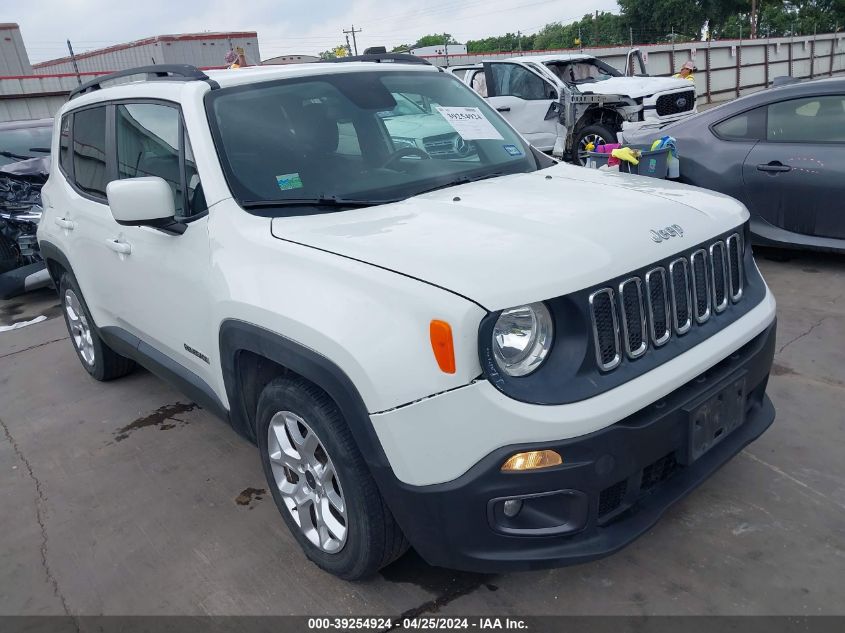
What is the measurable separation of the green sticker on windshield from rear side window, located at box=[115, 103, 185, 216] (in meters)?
0.50

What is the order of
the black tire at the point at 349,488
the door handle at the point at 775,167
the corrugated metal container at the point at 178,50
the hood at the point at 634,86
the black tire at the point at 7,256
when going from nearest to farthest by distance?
the black tire at the point at 349,488
the door handle at the point at 775,167
the black tire at the point at 7,256
the hood at the point at 634,86
the corrugated metal container at the point at 178,50

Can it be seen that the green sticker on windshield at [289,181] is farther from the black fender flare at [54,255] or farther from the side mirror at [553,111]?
the side mirror at [553,111]

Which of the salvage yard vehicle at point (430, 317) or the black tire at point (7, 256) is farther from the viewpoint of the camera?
the black tire at point (7, 256)

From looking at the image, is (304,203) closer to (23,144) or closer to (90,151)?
(90,151)

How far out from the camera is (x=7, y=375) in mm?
5273

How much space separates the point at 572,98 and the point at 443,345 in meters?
9.71

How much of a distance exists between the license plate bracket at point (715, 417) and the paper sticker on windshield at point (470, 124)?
1668mm

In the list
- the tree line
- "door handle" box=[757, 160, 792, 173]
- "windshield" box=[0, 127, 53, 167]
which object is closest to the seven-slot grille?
"door handle" box=[757, 160, 792, 173]

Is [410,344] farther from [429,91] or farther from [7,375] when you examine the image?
[7,375]

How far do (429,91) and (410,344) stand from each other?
1.97m

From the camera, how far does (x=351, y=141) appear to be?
121 inches

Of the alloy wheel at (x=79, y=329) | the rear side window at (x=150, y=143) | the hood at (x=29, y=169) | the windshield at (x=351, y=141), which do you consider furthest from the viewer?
the hood at (x=29, y=169)

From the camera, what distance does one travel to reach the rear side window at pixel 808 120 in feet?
17.3

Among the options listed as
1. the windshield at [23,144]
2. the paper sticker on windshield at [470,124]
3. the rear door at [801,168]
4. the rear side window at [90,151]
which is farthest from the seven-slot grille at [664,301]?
the windshield at [23,144]
